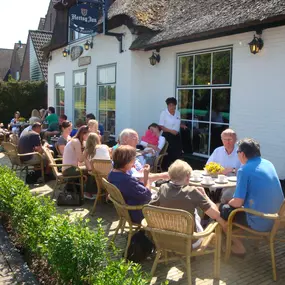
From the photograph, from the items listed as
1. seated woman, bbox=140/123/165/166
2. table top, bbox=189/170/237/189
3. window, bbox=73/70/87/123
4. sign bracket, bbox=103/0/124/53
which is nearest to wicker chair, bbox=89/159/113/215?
table top, bbox=189/170/237/189

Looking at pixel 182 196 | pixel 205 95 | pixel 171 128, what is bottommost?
pixel 182 196

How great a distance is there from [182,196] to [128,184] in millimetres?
784

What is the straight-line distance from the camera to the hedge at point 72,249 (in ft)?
8.48

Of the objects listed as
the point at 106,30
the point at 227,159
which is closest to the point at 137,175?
the point at 227,159

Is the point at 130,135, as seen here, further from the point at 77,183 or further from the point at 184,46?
the point at 184,46

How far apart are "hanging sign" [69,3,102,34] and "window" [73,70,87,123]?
2.49 metres

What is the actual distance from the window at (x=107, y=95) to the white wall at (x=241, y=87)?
0.63 m

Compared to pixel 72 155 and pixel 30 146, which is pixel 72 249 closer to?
pixel 72 155

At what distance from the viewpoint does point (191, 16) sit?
8016 mm

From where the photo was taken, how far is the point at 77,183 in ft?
20.7

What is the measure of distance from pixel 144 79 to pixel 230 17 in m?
3.40

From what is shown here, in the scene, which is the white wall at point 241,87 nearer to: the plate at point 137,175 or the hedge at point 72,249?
the plate at point 137,175

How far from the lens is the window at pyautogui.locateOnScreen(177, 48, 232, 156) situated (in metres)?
7.39

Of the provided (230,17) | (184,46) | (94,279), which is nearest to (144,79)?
(184,46)
